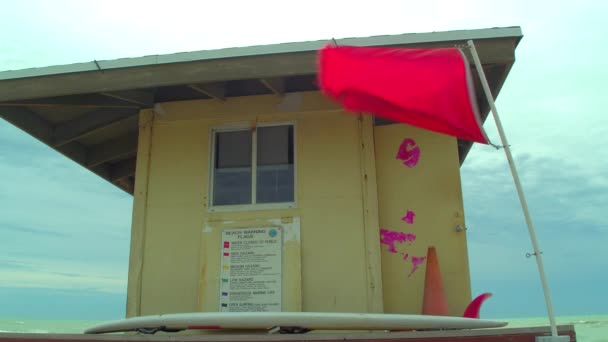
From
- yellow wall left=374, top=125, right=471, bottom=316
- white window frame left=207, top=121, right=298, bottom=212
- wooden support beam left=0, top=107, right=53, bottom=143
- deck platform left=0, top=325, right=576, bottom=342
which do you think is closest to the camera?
deck platform left=0, top=325, right=576, bottom=342

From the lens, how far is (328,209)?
6.16 m

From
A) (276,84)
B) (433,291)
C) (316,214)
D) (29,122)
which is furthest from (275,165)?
(29,122)

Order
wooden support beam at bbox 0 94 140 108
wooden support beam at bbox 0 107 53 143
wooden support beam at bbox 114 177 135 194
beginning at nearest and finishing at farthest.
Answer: wooden support beam at bbox 0 94 140 108
wooden support beam at bbox 0 107 53 143
wooden support beam at bbox 114 177 135 194

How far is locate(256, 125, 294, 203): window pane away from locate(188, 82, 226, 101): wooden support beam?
650 mm

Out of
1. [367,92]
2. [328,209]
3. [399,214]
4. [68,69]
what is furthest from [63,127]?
[367,92]

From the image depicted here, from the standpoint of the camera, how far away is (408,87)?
407 cm

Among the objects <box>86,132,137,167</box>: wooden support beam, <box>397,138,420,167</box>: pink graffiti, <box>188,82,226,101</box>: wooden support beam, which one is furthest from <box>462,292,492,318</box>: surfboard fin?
<box>86,132,137,167</box>: wooden support beam

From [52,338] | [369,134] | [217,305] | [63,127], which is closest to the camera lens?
[52,338]

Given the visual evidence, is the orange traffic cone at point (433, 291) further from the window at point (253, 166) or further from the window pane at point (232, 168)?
the window pane at point (232, 168)

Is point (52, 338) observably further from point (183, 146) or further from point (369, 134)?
point (369, 134)

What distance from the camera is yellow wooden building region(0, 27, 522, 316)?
5816 mm

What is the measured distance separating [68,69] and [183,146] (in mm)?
1586

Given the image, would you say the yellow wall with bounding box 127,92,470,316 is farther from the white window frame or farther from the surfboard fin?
the surfboard fin

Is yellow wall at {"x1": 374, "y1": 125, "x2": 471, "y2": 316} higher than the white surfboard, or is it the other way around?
yellow wall at {"x1": 374, "y1": 125, "x2": 471, "y2": 316}
